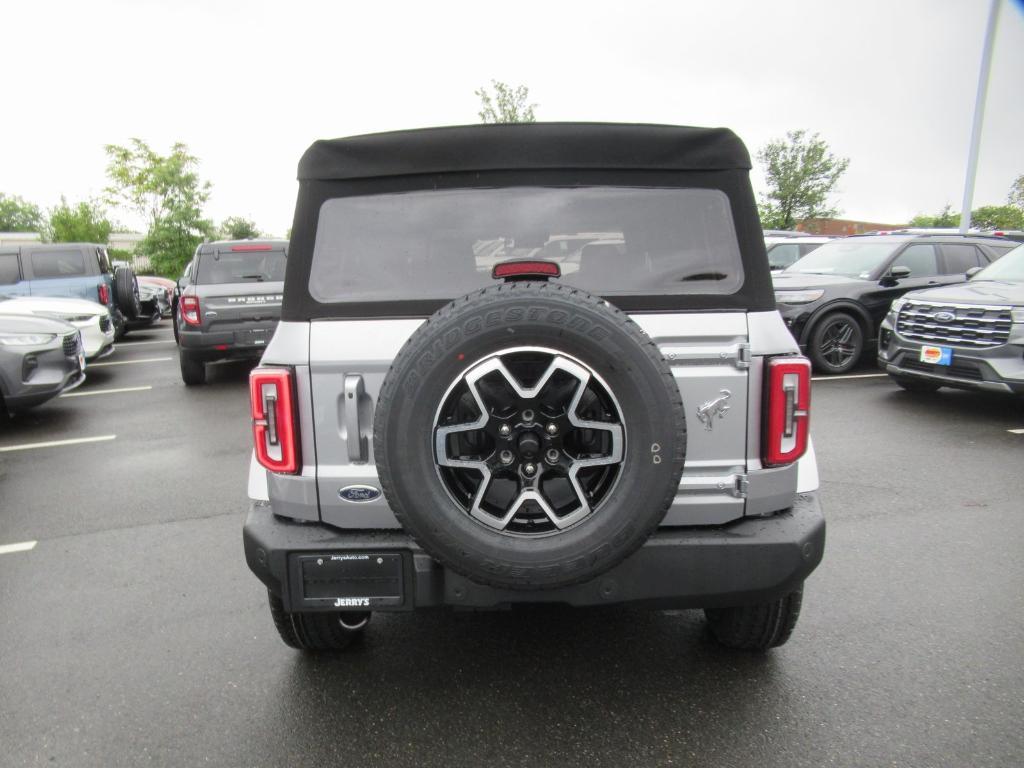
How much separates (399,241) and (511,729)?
1669mm

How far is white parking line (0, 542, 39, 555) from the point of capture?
4.09m

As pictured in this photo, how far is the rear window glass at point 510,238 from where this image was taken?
2330 mm

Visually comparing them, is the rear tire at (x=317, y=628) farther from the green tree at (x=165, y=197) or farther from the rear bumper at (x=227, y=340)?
the green tree at (x=165, y=197)

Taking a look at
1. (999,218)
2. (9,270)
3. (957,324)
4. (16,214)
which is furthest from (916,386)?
(16,214)

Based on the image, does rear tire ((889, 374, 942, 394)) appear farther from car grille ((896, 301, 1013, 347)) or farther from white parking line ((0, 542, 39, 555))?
white parking line ((0, 542, 39, 555))

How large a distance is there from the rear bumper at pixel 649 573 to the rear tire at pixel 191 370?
303 inches

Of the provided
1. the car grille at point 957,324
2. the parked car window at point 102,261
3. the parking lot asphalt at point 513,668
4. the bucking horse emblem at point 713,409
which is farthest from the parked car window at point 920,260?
the parked car window at point 102,261

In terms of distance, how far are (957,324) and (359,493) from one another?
638cm

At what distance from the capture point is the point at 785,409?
89.8 inches

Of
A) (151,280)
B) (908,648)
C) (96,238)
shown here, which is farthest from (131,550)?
(96,238)

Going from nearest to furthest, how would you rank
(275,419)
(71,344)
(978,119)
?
(275,419), (71,344), (978,119)

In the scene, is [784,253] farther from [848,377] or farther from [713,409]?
[713,409]

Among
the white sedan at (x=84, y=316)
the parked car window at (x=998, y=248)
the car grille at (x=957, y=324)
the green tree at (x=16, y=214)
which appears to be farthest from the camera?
the green tree at (x=16, y=214)

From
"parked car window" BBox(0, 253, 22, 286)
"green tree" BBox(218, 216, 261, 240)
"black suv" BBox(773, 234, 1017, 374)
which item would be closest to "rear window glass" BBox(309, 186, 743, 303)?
"black suv" BBox(773, 234, 1017, 374)
